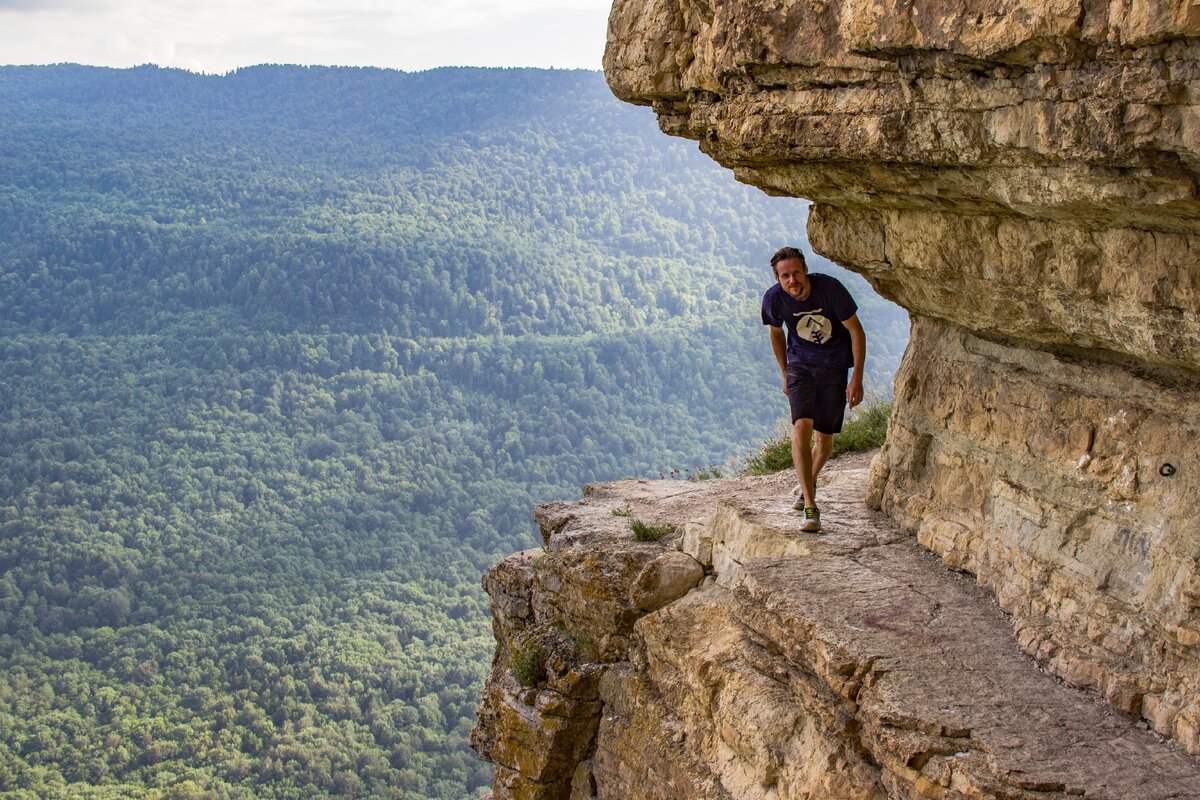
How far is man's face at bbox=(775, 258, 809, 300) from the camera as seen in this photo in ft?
Result: 25.4

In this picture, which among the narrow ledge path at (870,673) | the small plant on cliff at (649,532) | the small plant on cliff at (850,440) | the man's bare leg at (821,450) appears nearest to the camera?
the narrow ledge path at (870,673)

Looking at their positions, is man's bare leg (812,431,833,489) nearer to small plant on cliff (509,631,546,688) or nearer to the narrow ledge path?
the narrow ledge path

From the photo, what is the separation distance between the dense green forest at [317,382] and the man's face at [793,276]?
3991 centimetres

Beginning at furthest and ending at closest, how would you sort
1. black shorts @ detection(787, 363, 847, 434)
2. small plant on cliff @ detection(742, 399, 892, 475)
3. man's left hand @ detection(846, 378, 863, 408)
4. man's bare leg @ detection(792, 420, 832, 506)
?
small plant on cliff @ detection(742, 399, 892, 475) → black shorts @ detection(787, 363, 847, 434) → man's bare leg @ detection(792, 420, 832, 506) → man's left hand @ detection(846, 378, 863, 408)

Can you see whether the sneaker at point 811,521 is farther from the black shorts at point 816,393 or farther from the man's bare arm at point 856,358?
the man's bare arm at point 856,358

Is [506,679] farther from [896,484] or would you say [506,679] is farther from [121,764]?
[121,764]

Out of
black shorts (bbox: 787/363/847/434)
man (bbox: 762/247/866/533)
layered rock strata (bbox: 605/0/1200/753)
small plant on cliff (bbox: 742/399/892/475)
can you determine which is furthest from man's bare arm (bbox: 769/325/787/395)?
small plant on cliff (bbox: 742/399/892/475)

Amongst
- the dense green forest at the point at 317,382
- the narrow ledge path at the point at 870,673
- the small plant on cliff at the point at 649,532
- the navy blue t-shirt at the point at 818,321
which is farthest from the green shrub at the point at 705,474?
the dense green forest at the point at 317,382

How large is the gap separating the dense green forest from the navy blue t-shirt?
1558 inches

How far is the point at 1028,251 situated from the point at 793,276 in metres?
2.01

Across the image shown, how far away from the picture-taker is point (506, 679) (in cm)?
945

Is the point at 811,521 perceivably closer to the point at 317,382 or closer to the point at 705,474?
the point at 705,474

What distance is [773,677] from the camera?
6965 millimetres

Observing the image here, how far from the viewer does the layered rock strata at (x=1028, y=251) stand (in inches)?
187
